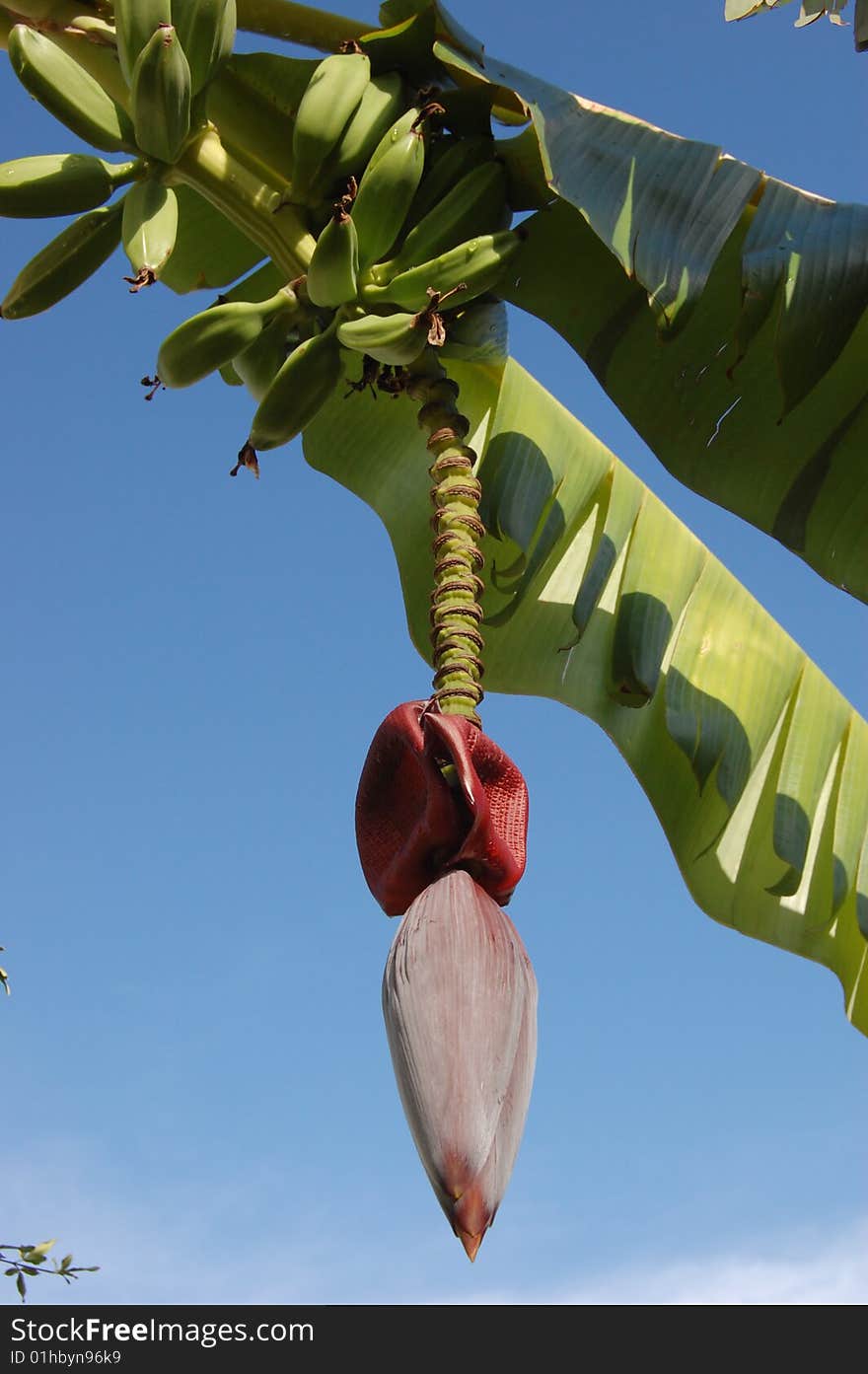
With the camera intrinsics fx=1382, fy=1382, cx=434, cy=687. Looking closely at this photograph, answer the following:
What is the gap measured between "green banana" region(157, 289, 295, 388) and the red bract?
0.40 metres

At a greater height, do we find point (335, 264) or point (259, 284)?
point (259, 284)

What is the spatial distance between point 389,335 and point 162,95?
0.92 feet

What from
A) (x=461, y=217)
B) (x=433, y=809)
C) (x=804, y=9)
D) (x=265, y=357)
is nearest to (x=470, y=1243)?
(x=433, y=809)

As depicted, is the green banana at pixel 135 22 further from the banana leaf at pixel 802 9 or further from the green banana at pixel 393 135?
the banana leaf at pixel 802 9

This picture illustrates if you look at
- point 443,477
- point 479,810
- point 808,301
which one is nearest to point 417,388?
point 443,477

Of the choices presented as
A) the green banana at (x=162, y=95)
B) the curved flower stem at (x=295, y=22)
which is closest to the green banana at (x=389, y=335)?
the green banana at (x=162, y=95)

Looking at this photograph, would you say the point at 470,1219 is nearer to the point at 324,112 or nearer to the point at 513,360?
the point at 324,112

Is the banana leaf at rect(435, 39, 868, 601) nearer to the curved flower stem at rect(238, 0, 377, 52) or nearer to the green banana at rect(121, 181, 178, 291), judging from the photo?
the curved flower stem at rect(238, 0, 377, 52)

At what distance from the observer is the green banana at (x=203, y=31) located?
3.99ft

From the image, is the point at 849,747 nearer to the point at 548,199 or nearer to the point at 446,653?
the point at 548,199

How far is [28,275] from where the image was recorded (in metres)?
1.21

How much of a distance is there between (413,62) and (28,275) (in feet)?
1.52

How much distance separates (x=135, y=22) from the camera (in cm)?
119

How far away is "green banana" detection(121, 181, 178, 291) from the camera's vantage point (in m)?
1.15
